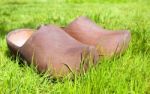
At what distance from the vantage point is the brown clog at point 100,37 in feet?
11.4

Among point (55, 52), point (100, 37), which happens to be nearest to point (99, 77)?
point (55, 52)

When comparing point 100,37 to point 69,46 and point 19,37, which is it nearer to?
point 69,46

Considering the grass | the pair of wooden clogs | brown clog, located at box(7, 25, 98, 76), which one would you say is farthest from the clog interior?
brown clog, located at box(7, 25, 98, 76)

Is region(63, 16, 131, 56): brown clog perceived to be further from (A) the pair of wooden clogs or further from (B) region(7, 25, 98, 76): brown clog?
(B) region(7, 25, 98, 76): brown clog

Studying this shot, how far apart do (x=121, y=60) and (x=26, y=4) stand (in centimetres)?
510

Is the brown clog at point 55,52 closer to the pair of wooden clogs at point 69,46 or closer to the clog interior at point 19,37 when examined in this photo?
the pair of wooden clogs at point 69,46

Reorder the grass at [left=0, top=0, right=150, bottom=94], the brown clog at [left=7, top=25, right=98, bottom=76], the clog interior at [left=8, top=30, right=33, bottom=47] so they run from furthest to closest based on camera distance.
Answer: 1. the clog interior at [left=8, top=30, right=33, bottom=47]
2. the brown clog at [left=7, top=25, right=98, bottom=76]
3. the grass at [left=0, top=0, right=150, bottom=94]

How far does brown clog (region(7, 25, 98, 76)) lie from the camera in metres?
2.97

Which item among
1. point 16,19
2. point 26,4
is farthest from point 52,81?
point 26,4

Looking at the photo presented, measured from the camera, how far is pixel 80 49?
3029 millimetres

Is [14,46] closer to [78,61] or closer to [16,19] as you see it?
[78,61]

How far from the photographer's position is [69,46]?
3150 mm

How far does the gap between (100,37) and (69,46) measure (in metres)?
0.52

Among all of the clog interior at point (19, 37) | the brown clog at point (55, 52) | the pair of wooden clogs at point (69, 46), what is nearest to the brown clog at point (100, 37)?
the pair of wooden clogs at point (69, 46)
